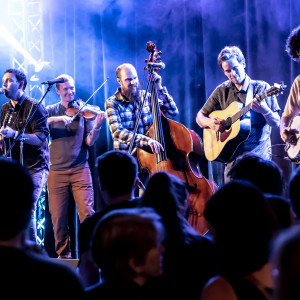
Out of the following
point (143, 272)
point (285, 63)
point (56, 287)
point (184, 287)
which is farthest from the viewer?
point (285, 63)

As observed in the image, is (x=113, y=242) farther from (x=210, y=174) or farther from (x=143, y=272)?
(x=210, y=174)

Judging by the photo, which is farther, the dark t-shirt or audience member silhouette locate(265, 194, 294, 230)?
the dark t-shirt

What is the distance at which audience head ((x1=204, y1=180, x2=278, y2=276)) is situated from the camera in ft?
4.98

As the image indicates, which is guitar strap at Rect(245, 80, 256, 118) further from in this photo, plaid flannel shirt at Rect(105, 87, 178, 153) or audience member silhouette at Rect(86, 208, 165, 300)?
audience member silhouette at Rect(86, 208, 165, 300)

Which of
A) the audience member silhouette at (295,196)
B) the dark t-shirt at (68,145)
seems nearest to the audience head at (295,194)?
the audience member silhouette at (295,196)

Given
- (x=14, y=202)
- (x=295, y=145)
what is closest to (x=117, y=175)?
(x=14, y=202)

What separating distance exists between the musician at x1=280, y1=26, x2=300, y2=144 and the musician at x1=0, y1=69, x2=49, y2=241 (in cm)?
241

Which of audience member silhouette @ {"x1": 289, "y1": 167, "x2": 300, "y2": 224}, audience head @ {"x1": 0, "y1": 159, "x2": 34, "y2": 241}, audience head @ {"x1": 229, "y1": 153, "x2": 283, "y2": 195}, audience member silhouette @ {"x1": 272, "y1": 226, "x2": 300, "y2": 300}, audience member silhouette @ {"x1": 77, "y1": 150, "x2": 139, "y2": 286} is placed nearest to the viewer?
audience member silhouette @ {"x1": 272, "y1": 226, "x2": 300, "y2": 300}

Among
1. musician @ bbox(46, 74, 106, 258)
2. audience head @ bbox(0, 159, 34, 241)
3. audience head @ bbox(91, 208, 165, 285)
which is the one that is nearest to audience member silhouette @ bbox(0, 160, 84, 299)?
audience head @ bbox(0, 159, 34, 241)

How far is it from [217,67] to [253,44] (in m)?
0.48

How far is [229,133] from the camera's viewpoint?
176 inches

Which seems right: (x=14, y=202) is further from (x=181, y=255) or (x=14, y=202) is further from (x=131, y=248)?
(x=181, y=255)

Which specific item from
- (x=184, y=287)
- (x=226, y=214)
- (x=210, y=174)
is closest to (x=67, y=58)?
(x=210, y=174)

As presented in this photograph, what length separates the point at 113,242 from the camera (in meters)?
1.46
